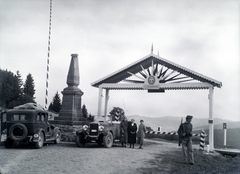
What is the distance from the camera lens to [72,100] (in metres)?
19.3

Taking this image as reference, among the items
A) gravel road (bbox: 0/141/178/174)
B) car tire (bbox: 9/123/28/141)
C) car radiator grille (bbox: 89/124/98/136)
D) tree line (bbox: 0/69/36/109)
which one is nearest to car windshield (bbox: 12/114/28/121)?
car tire (bbox: 9/123/28/141)

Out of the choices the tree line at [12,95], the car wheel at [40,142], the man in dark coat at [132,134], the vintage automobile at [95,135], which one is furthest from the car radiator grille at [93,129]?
the tree line at [12,95]

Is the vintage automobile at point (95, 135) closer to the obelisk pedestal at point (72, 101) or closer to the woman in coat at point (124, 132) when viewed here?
the woman in coat at point (124, 132)

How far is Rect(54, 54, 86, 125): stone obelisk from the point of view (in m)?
18.9

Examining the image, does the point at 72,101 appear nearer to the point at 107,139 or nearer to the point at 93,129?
the point at 93,129

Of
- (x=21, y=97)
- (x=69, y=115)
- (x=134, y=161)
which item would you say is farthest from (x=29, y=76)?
(x=134, y=161)

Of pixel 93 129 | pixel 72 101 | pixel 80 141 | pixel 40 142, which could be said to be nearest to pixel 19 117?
pixel 40 142

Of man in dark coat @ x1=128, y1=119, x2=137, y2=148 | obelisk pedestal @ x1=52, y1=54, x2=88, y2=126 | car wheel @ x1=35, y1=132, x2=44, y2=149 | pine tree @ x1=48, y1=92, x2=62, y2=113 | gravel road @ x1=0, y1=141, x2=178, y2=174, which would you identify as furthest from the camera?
pine tree @ x1=48, y1=92, x2=62, y2=113

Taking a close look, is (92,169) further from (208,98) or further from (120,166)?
(208,98)

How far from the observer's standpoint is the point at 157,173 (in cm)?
831

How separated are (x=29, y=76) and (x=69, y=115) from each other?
4968cm

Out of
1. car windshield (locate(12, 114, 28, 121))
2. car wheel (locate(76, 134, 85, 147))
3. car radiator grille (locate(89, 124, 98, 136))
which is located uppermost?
car windshield (locate(12, 114, 28, 121))

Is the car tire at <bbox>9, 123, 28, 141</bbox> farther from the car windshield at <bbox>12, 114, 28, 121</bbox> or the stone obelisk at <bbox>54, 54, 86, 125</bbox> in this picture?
the stone obelisk at <bbox>54, 54, 86, 125</bbox>

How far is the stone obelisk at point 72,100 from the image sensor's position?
18894 millimetres
